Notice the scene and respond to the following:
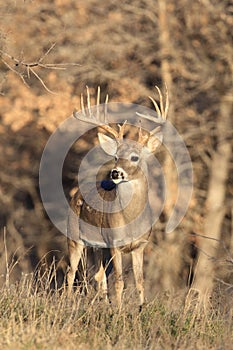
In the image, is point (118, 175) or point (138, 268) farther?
point (118, 175)

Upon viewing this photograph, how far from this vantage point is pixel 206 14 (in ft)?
55.5

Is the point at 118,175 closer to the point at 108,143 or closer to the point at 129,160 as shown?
the point at 129,160

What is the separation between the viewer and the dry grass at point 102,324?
7022mm

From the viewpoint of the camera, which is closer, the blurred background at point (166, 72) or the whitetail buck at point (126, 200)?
the whitetail buck at point (126, 200)

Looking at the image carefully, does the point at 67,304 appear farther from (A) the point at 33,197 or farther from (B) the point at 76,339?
(A) the point at 33,197

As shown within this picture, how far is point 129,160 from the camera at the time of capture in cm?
1148

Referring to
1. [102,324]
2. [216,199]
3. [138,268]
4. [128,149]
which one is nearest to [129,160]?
[128,149]

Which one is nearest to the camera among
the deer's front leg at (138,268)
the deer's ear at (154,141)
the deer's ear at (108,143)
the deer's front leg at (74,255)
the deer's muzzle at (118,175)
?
the deer's front leg at (138,268)

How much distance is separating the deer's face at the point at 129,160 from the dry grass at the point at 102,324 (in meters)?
2.62

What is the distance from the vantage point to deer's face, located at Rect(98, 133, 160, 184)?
1130cm

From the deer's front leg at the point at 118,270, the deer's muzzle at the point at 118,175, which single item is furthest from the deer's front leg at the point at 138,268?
the deer's muzzle at the point at 118,175

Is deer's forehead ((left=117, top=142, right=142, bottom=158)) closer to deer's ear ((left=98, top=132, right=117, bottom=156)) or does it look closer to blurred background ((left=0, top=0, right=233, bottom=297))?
deer's ear ((left=98, top=132, right=117, bottom=156))

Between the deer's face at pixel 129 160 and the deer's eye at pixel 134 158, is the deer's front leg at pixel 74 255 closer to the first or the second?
the deer's face at pixel 129 160

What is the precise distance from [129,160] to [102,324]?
400cm
